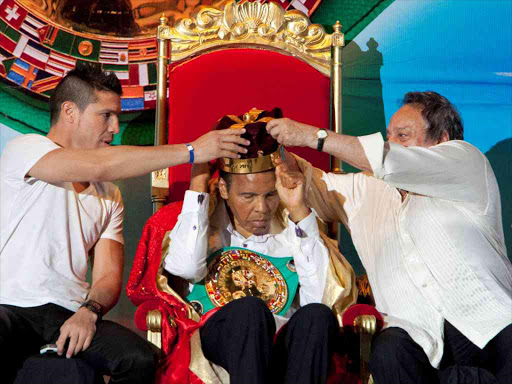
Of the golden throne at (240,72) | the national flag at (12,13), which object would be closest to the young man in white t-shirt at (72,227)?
the golden throne at (240,72)

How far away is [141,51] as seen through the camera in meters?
3.70

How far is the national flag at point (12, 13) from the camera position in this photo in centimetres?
357

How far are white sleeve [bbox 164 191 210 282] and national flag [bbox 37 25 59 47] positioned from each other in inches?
50.9

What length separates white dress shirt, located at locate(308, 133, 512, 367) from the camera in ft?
8.39

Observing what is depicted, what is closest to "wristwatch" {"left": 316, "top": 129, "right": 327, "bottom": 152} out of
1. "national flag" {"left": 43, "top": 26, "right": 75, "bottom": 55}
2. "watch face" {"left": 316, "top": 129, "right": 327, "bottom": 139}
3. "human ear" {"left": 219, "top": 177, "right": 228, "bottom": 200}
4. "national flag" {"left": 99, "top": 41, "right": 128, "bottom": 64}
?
"watch face" {"left": 316, "top": 129, "right": 327, "bottom": 139}

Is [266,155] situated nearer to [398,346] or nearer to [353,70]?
[398,346]

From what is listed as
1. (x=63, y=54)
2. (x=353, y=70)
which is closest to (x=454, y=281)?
(x=353, y=70)

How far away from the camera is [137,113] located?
145 inches

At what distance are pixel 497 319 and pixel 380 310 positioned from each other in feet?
1.47

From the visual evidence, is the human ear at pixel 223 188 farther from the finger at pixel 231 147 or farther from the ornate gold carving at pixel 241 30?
the ornate gold carving at pixel 241 30

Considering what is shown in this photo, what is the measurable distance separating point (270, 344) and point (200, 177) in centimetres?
73

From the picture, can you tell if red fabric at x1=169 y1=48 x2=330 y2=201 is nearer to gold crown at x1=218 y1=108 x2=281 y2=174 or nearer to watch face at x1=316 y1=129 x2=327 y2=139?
gold crown at x1=218 y1=108 x2=281 y2=174

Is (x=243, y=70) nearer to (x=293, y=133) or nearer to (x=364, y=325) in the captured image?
(x=293, y=133)

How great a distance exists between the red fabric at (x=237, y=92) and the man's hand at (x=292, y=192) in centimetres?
63
